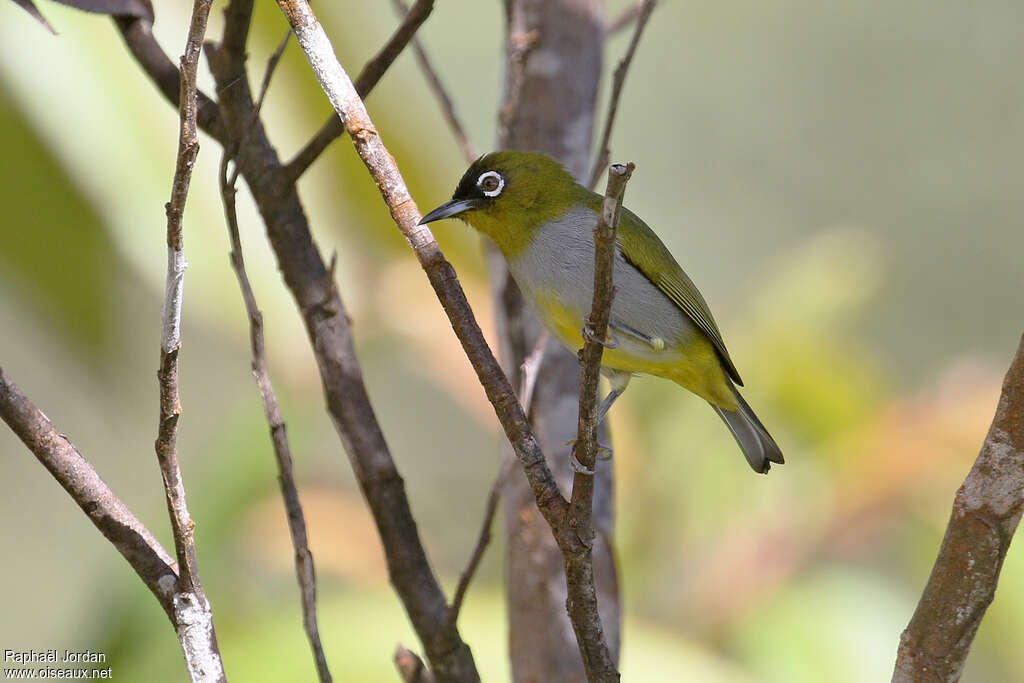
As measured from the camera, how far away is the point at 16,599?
7160mm

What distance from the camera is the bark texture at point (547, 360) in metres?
3.00

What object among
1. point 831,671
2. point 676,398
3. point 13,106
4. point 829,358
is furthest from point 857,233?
point 13,106

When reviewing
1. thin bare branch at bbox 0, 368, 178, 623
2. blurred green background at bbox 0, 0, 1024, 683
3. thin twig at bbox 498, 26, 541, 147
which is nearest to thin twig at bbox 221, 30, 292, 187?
thin bare branch at bbox 0, 368, 178, 623

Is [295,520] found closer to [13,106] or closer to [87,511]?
[87,511]

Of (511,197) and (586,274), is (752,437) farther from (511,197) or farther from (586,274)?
(511,197)

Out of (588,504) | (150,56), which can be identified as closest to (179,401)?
(588,504)

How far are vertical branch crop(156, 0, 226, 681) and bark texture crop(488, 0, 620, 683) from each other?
4.27 ft

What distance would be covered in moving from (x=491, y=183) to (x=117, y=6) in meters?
1.06

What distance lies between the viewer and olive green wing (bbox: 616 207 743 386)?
2918 millimetres

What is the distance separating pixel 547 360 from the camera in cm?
331

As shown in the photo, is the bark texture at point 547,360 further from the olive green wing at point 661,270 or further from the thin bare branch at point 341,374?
the thin bare branch at point 341,374

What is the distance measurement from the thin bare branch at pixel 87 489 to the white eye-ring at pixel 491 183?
143 cm

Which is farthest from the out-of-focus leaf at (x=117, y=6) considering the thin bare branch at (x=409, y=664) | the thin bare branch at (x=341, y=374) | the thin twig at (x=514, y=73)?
the thin bare branch at (x=409, y=664)

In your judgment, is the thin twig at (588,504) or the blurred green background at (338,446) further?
the blurred green background at (338,446)
